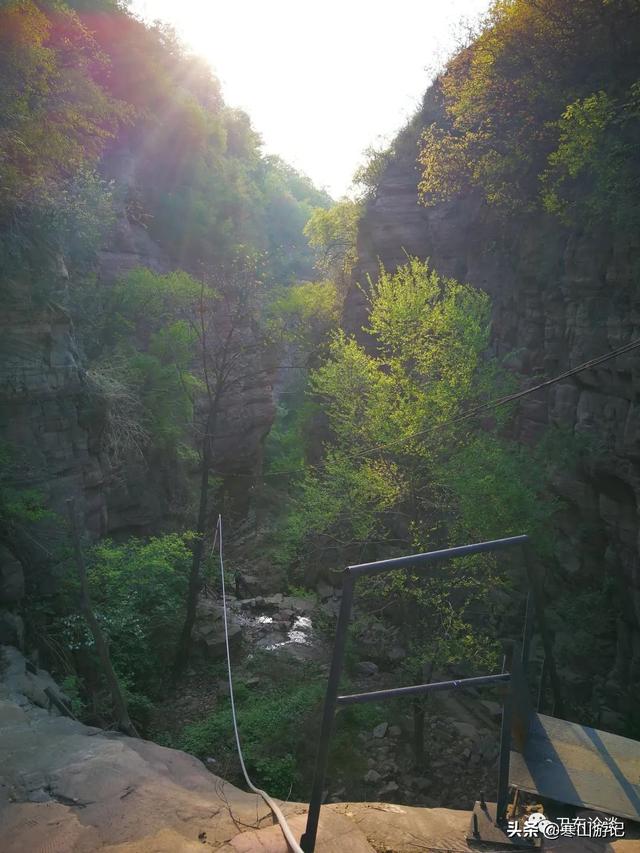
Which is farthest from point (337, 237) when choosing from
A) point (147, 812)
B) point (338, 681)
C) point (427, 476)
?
point (338, 681)

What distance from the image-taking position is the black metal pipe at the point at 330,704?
2.96m

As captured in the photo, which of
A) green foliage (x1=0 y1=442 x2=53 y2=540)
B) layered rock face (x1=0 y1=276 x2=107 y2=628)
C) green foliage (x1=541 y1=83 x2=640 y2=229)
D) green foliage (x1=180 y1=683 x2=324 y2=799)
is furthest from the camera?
layered rock face (x1=0 y1=276 x2=107 y2=628)

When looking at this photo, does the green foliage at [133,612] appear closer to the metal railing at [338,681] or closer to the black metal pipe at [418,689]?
the metal railing at [338,681]

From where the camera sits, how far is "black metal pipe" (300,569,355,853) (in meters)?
2.96

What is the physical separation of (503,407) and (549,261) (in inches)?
158

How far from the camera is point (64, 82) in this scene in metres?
15.3

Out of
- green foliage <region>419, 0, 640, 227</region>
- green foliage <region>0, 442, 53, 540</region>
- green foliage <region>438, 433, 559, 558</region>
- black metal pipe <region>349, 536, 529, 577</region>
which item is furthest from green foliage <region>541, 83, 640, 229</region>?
green foliage <region>0, 442, 53, 540</region>

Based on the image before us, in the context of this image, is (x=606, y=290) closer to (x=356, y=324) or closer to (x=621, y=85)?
(x=621, y=85)

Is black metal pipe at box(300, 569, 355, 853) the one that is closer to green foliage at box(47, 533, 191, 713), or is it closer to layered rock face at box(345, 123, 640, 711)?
green foliage at box(47, 533, 191, 713)

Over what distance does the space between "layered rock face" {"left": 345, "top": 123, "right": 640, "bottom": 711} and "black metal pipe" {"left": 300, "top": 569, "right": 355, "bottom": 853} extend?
33.4 feet

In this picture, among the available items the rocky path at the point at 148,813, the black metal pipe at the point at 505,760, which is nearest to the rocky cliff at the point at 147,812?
the rocky path at the point at 148,813

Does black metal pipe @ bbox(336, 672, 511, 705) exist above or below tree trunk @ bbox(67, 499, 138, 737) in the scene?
above

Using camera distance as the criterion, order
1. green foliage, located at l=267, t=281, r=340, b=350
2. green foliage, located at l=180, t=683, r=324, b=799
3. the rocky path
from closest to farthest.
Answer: the rocky path < green foliage, located at l=180, t=683, r=324, b=799 < green foliage, located at l=267, t=281, r=340, b=350

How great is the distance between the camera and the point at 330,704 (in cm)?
302
